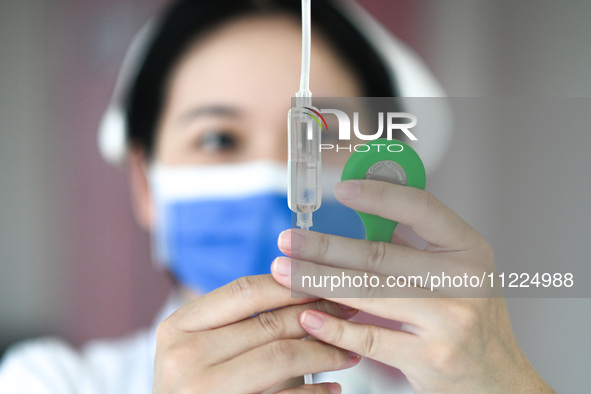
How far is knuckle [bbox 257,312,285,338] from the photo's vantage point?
27.1 inches

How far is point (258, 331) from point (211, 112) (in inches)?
36.4

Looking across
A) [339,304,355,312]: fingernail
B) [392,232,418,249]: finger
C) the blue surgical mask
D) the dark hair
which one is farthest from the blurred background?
[339,304,355,312]: fingernail

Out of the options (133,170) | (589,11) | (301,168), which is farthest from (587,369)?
(133,170)

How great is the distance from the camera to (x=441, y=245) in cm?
70

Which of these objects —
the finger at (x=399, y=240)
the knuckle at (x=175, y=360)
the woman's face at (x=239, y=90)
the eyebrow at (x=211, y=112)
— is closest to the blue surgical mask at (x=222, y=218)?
the woman's face at (x=239, y=90)

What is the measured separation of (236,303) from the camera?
676 millimetres

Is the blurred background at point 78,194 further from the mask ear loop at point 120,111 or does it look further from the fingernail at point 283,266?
the fingernail at point 283,266

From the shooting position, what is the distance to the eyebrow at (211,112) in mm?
1439

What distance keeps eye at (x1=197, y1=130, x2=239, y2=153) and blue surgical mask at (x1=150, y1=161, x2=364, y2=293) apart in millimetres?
53

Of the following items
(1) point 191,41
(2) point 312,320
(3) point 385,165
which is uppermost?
(1) point 191,41

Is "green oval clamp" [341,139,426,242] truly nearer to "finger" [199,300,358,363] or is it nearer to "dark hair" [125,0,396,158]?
"finger" [199,300,358,363]

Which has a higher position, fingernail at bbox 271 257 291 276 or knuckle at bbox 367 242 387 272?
knuckle at bbox 367 242 387 272

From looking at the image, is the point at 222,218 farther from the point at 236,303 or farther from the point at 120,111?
the point at 236,303

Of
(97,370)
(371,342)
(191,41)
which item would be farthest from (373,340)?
(97,370)
